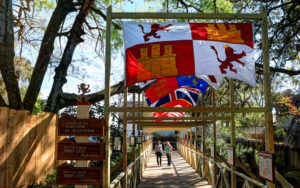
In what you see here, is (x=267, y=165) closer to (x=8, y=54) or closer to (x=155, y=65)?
(x=155, y=65)

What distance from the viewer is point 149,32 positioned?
18.6 ft

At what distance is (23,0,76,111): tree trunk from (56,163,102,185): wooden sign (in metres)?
4.00

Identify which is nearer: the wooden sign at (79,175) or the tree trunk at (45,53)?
the wooden sign at (79,175)

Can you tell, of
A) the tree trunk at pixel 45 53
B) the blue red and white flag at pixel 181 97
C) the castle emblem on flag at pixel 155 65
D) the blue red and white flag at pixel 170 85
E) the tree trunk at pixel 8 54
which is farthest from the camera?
the blue red and white flag at pixel 181 97

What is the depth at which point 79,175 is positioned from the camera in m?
4.89

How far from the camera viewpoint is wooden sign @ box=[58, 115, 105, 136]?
192 inches

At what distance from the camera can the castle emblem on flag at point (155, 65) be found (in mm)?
5547

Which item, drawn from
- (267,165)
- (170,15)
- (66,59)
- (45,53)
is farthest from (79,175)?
(66,59)

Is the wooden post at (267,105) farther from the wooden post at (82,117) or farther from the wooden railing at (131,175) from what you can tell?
the wooden post at (82,117)

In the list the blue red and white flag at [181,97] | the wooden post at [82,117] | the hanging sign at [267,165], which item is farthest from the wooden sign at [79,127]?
the blue red and white flag at [181,97]

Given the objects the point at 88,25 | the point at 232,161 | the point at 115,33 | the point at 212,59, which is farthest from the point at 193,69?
the point at 115,33

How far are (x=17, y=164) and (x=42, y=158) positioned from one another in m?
1.57

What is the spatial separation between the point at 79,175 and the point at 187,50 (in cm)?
285

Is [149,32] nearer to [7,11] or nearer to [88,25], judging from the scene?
[7,11]
